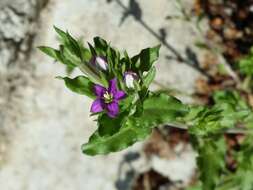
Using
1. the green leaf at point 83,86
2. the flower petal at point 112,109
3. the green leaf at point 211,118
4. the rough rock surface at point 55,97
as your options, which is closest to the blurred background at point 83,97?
the rough rock surface at point 55,97

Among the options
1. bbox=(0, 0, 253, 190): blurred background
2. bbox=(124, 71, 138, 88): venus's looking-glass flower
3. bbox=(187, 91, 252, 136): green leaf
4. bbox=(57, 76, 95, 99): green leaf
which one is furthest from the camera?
bbox=(0, 0, 253, 190): blurred background

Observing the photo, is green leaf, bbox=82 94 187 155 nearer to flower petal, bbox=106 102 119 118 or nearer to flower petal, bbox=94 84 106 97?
flower petal, bbox=106 102 119 118

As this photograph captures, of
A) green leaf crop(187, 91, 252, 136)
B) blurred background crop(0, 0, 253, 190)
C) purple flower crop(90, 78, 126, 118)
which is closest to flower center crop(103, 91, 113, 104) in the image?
purple flower crop(90, 78, 126, 118)

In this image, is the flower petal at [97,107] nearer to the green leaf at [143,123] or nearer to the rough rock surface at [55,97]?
the green leaf at [143,123]

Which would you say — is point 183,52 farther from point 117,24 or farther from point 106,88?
point 106,88

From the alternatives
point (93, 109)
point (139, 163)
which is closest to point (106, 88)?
point (93, 109)
